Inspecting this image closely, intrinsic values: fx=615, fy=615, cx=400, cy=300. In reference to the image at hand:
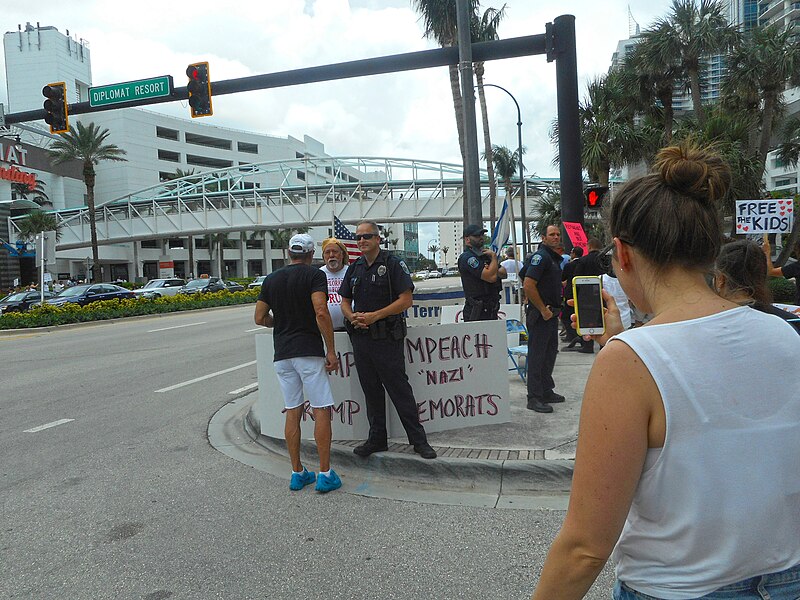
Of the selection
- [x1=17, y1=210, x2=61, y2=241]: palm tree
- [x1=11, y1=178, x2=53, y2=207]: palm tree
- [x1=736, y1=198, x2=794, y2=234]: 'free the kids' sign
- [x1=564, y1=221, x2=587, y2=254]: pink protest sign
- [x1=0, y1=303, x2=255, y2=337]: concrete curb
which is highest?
[x1=11, y1=178, x2=53, y2=207]: palm tree

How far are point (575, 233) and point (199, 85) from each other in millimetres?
8640

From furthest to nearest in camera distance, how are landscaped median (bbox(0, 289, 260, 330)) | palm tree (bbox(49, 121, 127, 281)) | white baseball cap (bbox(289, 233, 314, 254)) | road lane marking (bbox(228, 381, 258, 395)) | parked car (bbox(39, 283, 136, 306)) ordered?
palm tree (bbox(49, 121, 127, 281)) < parked car (bbox(39, 283, 136, 306)) < landscaped median (bbox(0, 289, 260, 330)) < road lane marking (bbox(228, 381, 258, 395)) < white baseball cap (bbox(289, 233, 314, 254))

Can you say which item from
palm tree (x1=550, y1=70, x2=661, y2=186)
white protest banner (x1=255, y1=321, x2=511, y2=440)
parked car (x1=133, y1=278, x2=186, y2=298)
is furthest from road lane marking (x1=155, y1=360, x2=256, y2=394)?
parked car (x1=133, y1=278, x2=186, y2=298)

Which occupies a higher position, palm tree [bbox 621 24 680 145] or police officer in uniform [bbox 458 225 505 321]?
palm tree [bbox 621 24 680 145]

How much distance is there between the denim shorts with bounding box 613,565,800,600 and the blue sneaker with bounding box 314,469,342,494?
3652 millimetres

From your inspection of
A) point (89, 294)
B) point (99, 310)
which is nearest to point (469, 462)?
point (99, 310)

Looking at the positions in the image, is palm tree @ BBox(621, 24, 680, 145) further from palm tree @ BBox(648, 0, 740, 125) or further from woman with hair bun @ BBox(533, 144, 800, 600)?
woman with hair bun @ BBox(533, 144, 800, 600)

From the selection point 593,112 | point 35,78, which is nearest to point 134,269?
point 35,78

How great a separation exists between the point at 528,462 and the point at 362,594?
1855 millimetres

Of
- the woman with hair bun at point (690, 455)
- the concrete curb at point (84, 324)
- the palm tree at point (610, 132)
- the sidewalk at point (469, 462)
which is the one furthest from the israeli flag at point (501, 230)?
the concrete curb at point (84, 324)

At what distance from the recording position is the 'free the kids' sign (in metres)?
11.4

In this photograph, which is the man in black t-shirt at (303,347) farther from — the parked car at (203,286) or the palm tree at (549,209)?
the palm tree at (549,209)

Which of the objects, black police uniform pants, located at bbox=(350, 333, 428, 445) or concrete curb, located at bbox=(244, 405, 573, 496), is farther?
black police uniform pants, located at bbox=(350, 333, 428, 445)

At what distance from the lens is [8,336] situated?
18516mm
